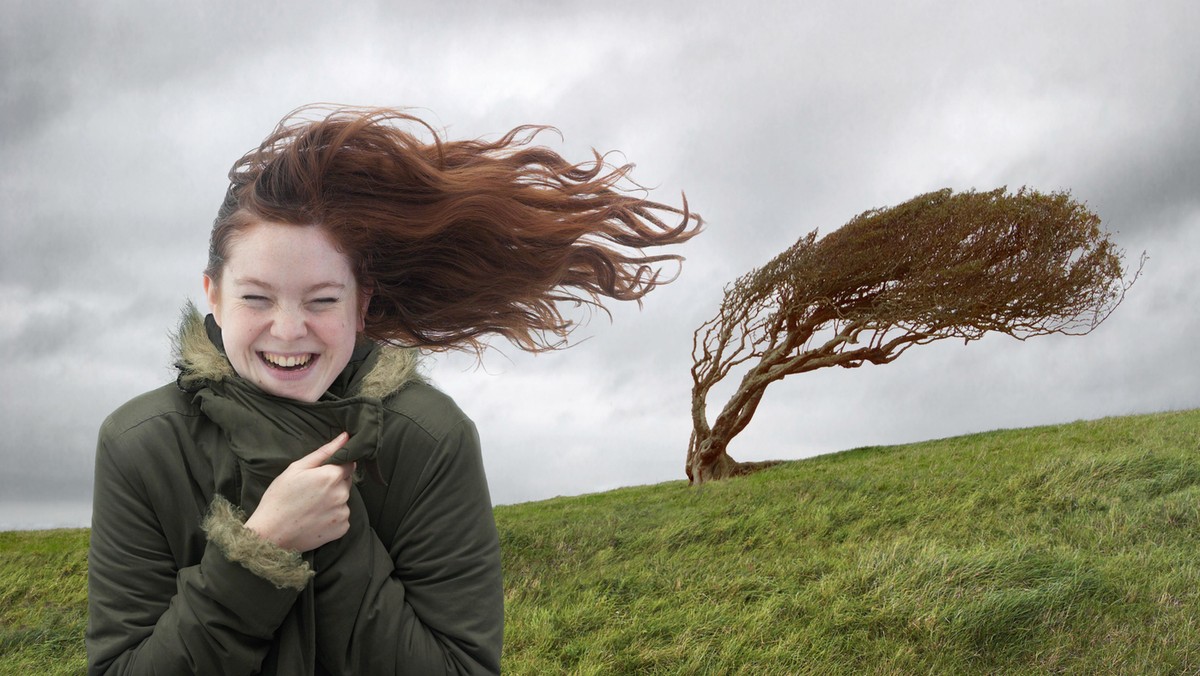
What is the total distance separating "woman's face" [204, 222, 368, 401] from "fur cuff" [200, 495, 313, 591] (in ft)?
1.57

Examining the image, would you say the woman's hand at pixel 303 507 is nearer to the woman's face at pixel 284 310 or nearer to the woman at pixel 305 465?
the woman at pixel 305 465

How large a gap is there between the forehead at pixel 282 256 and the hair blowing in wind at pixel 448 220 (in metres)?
0.04

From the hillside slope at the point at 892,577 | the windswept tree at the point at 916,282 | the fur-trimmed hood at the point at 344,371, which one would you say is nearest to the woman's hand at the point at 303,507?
the fur-trimmed hood at the point at 344,371

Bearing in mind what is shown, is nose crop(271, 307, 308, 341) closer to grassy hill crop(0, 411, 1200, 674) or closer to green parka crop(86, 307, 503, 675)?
green parka crop(86, 307, 503, 675)

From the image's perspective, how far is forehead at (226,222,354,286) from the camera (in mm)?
2783

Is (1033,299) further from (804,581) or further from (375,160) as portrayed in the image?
(375,160)

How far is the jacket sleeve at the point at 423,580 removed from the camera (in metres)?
2.58

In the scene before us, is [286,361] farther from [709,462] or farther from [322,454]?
[709,462]

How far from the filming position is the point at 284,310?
2785mm

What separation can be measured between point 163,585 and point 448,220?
1525mm

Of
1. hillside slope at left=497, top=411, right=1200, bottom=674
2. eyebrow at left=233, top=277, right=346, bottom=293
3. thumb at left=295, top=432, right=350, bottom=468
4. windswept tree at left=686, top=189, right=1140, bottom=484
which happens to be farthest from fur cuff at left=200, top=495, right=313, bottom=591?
windswept tree at left=686, top=189, right=1140, bottom=484

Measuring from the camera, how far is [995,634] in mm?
6664

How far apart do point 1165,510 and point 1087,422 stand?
10.8 m

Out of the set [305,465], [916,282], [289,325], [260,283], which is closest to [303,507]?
[305,465]
